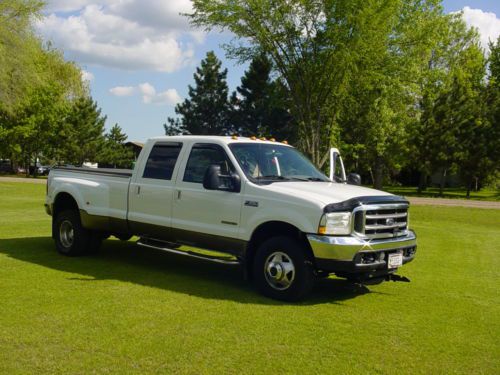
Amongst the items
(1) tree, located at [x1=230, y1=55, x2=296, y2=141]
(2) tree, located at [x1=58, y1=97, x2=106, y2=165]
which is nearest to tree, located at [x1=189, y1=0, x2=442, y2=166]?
(1) tree, located at [x1=230, y1=55, x2=296, y2=141]

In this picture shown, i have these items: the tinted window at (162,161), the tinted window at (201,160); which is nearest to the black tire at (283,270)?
the tinted window at (201,160)

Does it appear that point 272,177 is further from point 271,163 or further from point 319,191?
point 319,191

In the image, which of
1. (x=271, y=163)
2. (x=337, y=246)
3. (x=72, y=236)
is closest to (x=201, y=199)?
(x=271, y=163)

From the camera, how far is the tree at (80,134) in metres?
61.5

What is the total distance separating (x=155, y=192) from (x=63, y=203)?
2510 millimetres

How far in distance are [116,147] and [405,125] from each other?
39164 millimetres

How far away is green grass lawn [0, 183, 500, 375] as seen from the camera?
15.9ft

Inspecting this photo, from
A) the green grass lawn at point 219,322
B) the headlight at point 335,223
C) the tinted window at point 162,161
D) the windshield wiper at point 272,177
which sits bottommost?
the green grass lawn at point 219,322

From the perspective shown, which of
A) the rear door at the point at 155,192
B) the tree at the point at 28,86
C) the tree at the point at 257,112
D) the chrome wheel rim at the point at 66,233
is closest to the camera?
the rear door at the point at 155,192

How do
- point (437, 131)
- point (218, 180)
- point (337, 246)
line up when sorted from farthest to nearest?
point (437, 131), point (218, 180), point (337, 246)

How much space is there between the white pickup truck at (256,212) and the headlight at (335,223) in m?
0.01

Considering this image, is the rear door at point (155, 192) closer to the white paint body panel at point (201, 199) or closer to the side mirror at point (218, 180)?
the white paint body panel at point (201, 199)

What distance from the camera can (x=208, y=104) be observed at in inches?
2362

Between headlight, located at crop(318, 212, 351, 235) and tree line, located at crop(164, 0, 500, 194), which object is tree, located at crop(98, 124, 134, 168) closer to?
tree line, located at crop(164, 0, 500, 194)
